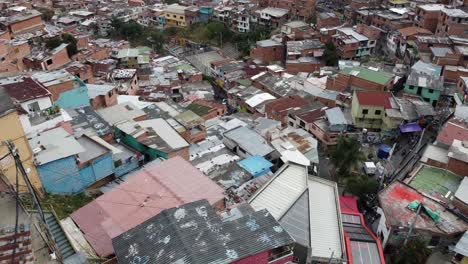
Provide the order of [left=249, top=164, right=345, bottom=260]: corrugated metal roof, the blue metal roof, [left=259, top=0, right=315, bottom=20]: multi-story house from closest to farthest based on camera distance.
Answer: [left=249, top=164, right=345, bottom=260]: corrugated metal roof, the blue metal roof, [left=259, top=0, right=315, bottom=20]: multi-story house

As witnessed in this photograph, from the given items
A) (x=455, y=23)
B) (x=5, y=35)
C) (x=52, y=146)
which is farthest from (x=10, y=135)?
(x=455, y=23)

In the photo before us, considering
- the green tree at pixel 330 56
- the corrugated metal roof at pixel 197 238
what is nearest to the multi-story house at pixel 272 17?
the green tree at pixel 330 56

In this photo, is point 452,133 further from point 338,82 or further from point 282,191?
point 282,191

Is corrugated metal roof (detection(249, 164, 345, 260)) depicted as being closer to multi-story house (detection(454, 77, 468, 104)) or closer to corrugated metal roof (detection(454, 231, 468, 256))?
corrugated metal roof (detection(454, 231, 468, 256))

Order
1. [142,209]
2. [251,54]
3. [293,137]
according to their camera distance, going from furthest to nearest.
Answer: [251,54] → [293,137] → [142,209]

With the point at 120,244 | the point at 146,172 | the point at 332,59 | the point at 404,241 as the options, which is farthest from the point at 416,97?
the point at 120,244

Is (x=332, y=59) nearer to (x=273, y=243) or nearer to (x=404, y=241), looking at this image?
(x=404, y=241)

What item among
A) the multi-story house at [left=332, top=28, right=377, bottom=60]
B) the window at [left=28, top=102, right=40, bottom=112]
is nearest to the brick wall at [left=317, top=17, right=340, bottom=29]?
the multi-story house at [left=332, top=28, right=377, bottom=60]
